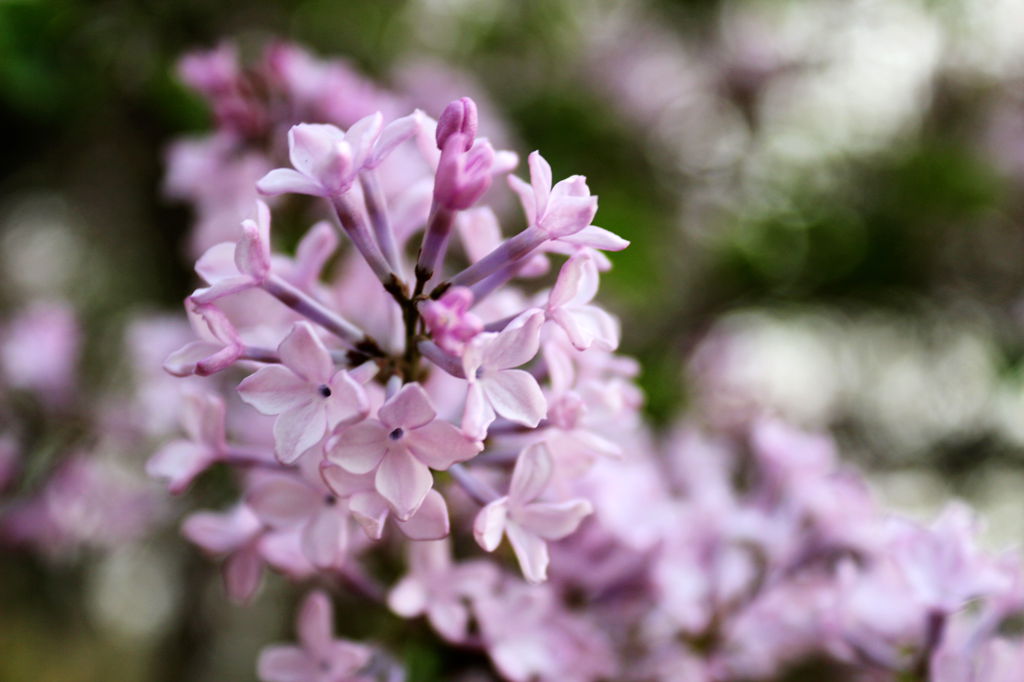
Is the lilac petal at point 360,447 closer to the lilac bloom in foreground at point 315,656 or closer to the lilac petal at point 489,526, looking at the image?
the lilac petal at point 489,526

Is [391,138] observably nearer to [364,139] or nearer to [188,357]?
[364,139]

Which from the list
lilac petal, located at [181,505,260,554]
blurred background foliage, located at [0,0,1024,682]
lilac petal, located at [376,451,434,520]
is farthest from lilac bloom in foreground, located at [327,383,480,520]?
blurred background foliage, located at [0,0,1024,682]

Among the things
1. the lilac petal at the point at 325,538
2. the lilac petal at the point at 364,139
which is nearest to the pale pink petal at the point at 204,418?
the lilac petal at the point at 325,538

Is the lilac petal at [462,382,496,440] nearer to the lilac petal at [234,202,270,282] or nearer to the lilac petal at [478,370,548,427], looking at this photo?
the lilac petal at [478,370,548,427]

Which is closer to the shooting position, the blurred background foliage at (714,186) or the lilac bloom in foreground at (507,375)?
the lilac bloom in foreground at (507,375)

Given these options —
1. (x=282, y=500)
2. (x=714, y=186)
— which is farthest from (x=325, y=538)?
(x=714, y=186)

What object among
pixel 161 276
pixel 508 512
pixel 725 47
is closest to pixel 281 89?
pixel 508 512

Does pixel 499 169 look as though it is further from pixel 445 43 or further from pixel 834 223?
pixel 445 43
